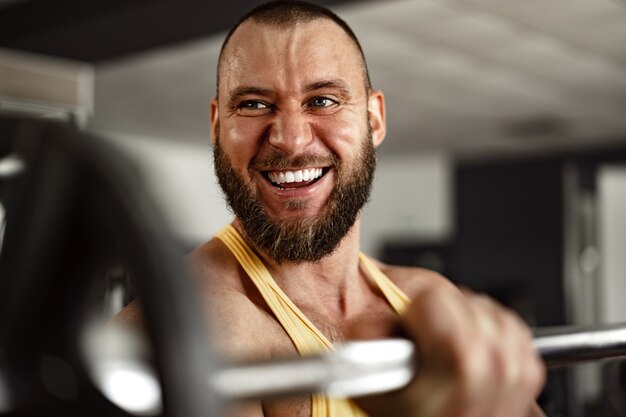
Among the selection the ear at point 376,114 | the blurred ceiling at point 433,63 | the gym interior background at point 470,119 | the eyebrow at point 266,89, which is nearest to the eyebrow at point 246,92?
the eyebrow at point 266,89

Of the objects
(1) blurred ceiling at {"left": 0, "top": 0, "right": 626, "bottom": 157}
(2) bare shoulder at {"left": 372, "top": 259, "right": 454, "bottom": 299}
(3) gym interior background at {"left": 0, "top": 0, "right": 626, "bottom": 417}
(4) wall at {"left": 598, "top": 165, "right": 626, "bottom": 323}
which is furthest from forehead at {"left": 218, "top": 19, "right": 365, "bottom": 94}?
(4) wall at {"left": 598, "top": 165, "right": 626, "bottom": 323}

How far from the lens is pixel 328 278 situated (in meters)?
0.82

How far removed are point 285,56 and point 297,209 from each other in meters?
0.13

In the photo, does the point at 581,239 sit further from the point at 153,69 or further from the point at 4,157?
the point at 4,157

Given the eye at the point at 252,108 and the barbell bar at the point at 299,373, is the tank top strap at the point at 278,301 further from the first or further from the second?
the barbell bar at the point at 299,373

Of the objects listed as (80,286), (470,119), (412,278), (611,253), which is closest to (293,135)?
(412,278)

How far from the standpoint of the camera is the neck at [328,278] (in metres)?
0.76

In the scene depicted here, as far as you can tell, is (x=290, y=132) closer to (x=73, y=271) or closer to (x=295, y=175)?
(x=295, y=175)

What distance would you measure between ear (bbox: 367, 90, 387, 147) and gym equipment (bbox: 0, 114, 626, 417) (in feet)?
1.68

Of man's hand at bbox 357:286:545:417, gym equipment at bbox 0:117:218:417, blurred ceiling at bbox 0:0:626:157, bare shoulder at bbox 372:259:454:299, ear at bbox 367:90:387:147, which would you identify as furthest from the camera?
blurred ceiling at bbox 0:0:626:157

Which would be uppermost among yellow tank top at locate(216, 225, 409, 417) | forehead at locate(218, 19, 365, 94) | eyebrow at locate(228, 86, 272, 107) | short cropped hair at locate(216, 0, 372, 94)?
short cropped hair at locate(216, 0, 372, 94)

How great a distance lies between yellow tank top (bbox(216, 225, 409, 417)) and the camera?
61 centimetres

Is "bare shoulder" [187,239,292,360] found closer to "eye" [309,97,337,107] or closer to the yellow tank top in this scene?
the yellow tank top

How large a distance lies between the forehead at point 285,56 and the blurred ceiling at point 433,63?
7.62ft
